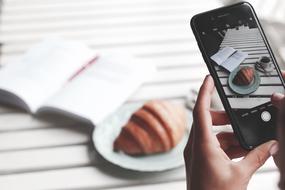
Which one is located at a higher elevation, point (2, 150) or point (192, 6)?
point (192, 6)

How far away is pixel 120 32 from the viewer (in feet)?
4.72

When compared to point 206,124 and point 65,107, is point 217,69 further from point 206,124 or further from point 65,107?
point 65,107

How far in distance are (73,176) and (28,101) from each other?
239mm

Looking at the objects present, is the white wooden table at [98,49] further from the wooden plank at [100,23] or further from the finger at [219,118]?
the finger at [219,118]

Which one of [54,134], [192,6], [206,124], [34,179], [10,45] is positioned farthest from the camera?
[192,6]

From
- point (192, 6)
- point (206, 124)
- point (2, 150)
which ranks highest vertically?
point (206, 124)

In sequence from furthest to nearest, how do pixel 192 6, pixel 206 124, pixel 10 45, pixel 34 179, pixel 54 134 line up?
pixel 192 6 < pixel 10 45 < pixel 54 134 < pixel 34 179 < pixel 206 124

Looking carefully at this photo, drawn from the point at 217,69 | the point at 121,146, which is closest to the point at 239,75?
the point at 217,69

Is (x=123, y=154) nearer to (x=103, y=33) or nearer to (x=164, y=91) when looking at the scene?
(x=164, y=91)

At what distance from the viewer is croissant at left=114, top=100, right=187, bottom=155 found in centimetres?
95

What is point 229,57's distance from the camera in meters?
0.77

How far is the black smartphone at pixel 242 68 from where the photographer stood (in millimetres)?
749

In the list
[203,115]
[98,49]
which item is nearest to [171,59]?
[98,49]

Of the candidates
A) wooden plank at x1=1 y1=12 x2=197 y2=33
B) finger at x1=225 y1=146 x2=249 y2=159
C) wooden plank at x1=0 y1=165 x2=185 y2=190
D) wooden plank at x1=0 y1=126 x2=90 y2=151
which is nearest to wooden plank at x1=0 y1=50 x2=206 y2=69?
wooden plank at x1=1 y1=12 x2=197 y2=33
